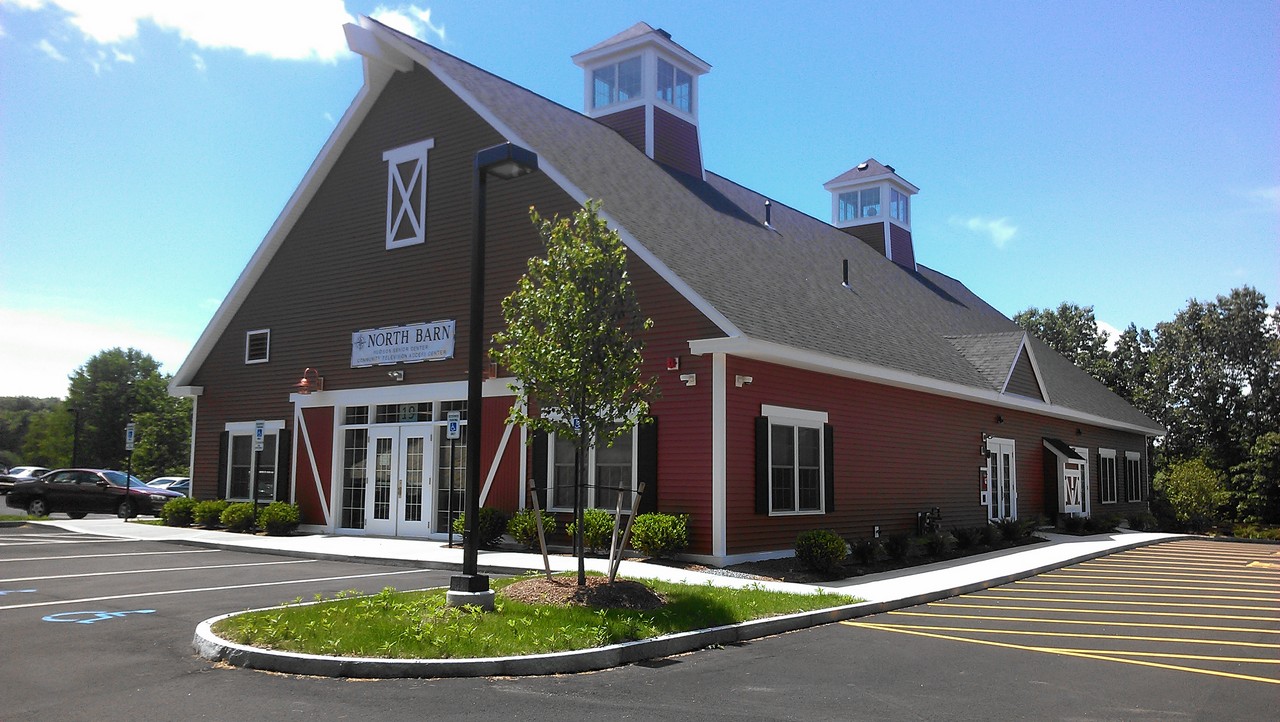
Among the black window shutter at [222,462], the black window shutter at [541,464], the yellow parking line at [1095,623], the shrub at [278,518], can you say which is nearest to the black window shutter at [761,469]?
the black window shutter at [541,464]

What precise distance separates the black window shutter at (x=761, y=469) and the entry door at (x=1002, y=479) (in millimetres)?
10810

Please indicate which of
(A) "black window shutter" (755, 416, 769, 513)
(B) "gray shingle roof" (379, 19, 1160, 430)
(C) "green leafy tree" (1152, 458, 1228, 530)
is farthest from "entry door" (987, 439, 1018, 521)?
(A) "black window shutter" (755, 416, 769, 513)

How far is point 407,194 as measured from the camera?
808 inches

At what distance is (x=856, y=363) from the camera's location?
17844mm

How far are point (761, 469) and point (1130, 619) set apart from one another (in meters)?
6.10

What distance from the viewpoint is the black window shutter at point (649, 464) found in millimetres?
15906

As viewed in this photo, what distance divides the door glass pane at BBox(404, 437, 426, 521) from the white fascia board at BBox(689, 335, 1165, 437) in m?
7.34

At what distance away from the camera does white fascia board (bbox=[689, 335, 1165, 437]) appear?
15117mm

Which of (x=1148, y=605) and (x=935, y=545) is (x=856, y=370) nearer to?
(x=935, y=545)

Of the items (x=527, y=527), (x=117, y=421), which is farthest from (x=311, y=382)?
(x=117, y=421)

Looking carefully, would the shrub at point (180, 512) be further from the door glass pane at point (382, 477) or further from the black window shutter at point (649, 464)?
the black window shutter at point (649, 464)

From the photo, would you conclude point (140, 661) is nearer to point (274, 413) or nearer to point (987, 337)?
point (274, 413)

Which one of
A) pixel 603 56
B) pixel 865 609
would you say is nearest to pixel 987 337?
pixel 603 56

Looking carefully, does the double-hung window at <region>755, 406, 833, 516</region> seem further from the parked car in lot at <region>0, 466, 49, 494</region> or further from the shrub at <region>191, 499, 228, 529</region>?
the parked car in lot at <region>0, 466, 49, 494</region>
